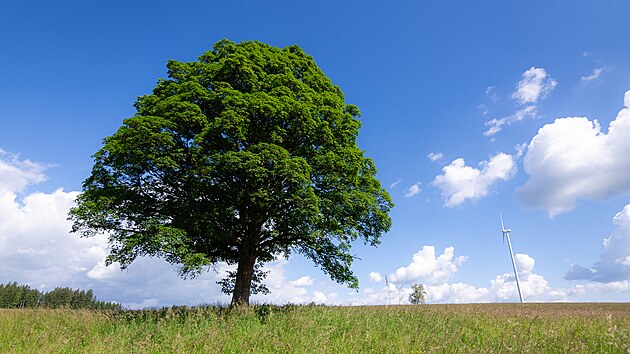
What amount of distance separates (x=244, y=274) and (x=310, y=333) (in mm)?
8041

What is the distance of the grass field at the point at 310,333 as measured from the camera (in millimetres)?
8305

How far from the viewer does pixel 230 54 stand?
1627cm

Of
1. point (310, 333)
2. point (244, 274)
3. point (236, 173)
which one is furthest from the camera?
point (244, 274)

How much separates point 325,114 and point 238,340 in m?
10.7

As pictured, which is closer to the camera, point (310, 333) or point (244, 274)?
point (310, 333)

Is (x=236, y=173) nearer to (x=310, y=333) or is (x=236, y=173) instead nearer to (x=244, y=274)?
(x=244, y=274)

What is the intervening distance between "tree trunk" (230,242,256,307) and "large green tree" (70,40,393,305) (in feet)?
0.15

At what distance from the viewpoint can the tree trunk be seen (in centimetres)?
1623

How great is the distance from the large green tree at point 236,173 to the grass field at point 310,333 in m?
3.00

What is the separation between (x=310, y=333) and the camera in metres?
9.34

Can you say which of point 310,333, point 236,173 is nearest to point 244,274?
point 236,173

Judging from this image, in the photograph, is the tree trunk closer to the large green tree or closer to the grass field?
the large green tree

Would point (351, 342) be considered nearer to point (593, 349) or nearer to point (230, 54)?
point (593, 349)

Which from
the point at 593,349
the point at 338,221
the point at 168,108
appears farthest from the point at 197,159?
the point at 593,349
